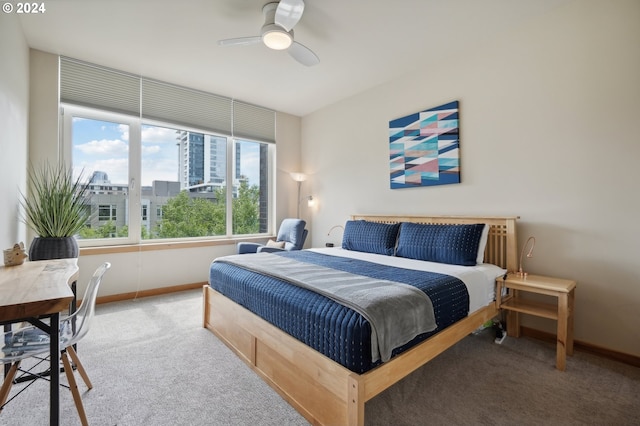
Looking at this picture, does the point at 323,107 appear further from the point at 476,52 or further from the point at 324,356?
the point at 324,356

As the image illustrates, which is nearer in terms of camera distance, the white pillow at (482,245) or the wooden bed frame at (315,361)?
the wooden bed frame at (315,361)

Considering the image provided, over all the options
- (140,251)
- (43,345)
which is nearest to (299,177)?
(140,251)

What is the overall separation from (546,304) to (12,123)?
4.62 metres

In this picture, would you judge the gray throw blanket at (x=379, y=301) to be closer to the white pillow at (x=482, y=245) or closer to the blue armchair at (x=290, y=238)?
the white pillow at (x=482, y=245)

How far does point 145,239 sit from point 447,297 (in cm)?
366

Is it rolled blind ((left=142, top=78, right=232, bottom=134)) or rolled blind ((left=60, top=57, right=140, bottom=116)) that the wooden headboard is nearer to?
rolled blind ((left=142, top=78, right=232, bottom=134))

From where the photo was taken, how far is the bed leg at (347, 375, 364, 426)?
125 centimetres

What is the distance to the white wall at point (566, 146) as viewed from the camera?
2.12 meters

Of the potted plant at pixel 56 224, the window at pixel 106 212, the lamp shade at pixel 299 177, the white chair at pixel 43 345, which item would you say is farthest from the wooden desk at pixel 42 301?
the lamp shade at pixel 299 177

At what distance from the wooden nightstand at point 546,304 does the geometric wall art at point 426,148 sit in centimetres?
117

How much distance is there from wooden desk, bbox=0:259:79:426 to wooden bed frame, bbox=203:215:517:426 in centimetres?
99

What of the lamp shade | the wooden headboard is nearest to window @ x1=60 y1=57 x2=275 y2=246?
the lamp shade

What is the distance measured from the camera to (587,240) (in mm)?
2271

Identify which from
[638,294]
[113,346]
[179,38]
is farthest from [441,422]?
[179,38]
